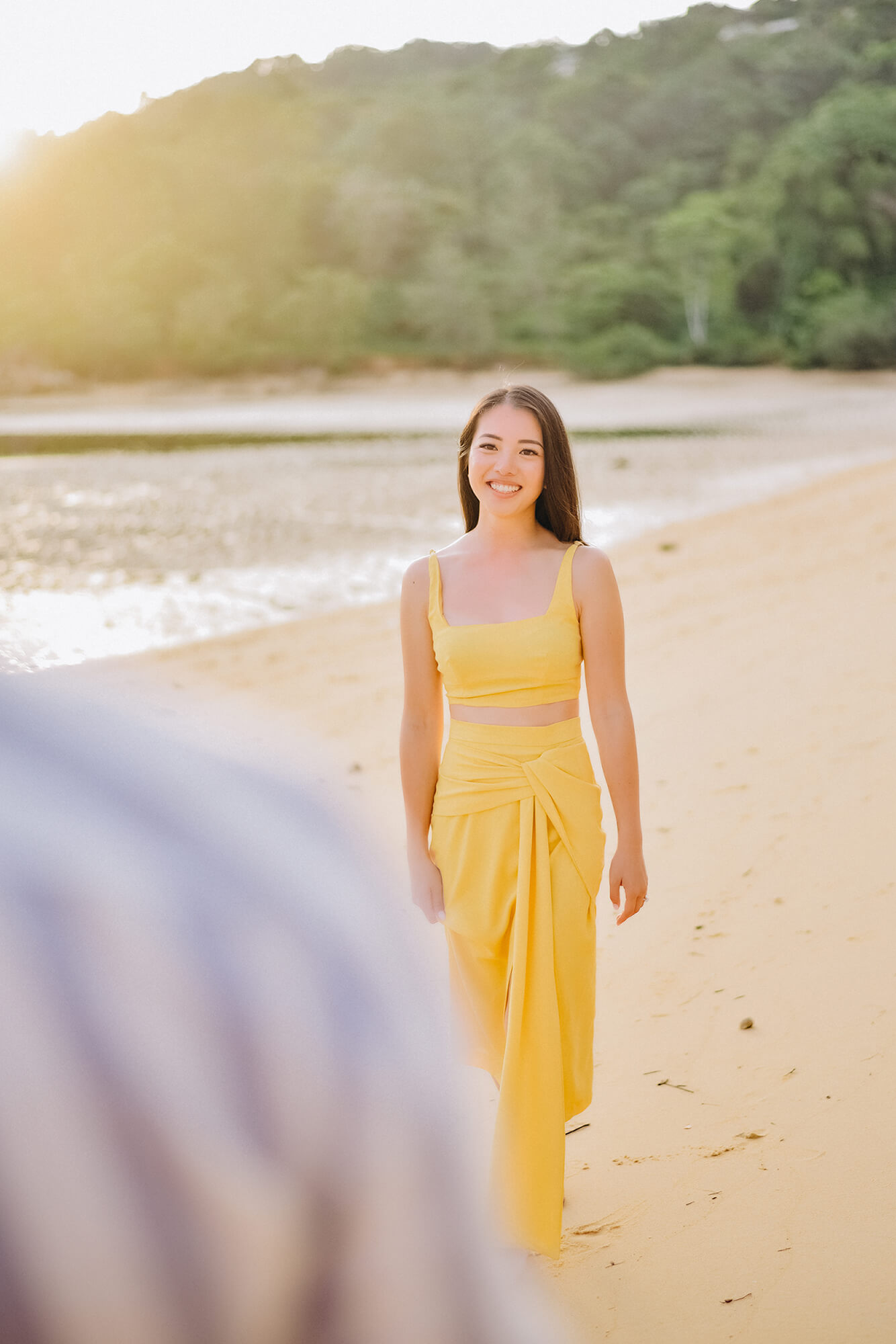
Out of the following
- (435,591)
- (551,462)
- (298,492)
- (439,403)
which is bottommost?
(298,492)

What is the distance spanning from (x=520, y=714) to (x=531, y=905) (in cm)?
31

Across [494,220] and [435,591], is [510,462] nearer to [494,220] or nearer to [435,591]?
[435,591]

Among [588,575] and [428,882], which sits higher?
[588,575]

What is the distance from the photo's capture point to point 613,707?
1.99m

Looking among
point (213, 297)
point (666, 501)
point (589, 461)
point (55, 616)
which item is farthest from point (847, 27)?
point (55, 616)

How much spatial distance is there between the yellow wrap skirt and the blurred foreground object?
2.44ft

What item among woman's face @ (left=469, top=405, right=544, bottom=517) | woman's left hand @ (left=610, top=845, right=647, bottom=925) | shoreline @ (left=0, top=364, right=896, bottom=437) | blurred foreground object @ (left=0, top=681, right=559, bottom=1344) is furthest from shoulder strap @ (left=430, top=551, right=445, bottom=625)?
shoreline @ (left=0, top=364, right=896, bottom=437)

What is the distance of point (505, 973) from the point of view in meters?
2.04

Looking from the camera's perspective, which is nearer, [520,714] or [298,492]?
[520,714]

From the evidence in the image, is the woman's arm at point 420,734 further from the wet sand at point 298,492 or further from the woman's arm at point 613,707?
the wet sand at point 298,492

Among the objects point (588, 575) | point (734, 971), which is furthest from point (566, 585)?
point (734, 971)

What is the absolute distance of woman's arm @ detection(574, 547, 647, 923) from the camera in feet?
6.29

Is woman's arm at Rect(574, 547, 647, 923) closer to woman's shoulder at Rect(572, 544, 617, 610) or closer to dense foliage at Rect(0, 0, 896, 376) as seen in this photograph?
woman's shoulder at Rect(572, 544, 617, 610)

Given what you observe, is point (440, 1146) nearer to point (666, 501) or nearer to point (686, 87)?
point (666, 501)
